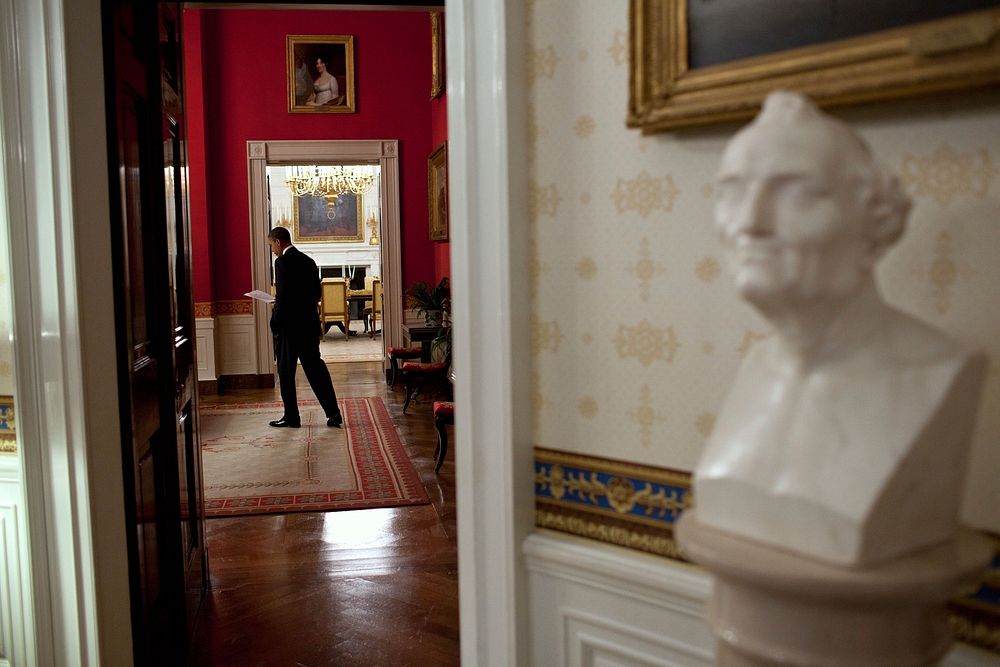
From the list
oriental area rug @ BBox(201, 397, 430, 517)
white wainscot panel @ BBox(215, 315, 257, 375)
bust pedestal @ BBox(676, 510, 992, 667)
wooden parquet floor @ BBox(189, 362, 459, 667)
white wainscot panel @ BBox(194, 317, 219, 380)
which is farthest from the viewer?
white wainscot panel @ BBox(215, 315, 257, 375)

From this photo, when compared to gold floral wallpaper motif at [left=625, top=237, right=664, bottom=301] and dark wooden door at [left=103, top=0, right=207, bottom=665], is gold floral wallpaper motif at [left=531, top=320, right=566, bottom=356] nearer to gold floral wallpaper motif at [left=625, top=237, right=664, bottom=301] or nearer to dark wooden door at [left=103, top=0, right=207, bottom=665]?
gold floral wallpaper motif at [left=625, top=237, right=664, bottom=301]

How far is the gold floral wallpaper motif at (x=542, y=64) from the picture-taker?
1933 millimetres

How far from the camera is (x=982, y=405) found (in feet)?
4.53

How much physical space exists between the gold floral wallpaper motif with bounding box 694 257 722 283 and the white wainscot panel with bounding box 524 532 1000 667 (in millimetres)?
577

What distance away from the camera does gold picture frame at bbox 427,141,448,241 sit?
8758 millimetres

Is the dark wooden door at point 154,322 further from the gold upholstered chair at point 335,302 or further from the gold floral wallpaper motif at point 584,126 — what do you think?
the gold upholstered chair at point 335,302

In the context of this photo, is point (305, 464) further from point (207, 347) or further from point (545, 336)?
point (545, 336)

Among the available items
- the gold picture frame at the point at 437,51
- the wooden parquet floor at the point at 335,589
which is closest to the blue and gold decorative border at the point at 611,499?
the wooden parquet floor at the point at 335,589

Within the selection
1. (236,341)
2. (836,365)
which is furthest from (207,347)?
(836,365)

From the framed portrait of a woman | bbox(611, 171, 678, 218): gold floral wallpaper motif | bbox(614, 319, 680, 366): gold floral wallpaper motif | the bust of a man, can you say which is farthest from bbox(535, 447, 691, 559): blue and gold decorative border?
the framed portrait of a woman

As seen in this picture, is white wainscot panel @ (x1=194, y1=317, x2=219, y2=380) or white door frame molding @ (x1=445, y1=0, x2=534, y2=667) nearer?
white door frame molding @ (x1=445, y1=0, x2=534, y2=667)

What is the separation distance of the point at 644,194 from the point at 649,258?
5.1 inches

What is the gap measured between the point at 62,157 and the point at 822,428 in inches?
82.0

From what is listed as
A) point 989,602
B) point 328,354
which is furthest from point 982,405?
point 328,354
